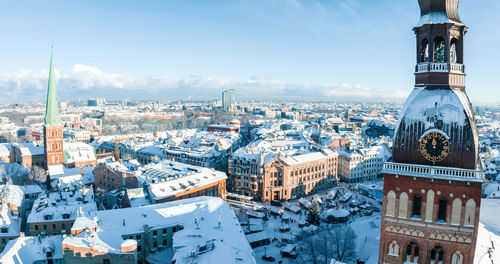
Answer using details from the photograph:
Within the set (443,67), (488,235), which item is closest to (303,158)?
(488,235)

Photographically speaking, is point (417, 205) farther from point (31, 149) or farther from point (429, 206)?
point (31, 149)

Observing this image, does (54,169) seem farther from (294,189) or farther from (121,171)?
(294,189)

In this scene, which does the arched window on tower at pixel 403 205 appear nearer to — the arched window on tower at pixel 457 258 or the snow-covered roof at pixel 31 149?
the arched window on tower at pixel 457 258

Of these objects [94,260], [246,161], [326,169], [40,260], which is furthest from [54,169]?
[326,169]

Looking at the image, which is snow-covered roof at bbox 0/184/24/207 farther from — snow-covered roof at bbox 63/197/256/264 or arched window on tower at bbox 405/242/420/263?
arched window on tower at bbox 405/242/420/263

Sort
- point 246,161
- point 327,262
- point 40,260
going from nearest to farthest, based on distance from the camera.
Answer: point 40,260 < point 327,262 < point 246,161

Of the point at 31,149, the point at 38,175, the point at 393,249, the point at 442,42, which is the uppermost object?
the point at 442,42
